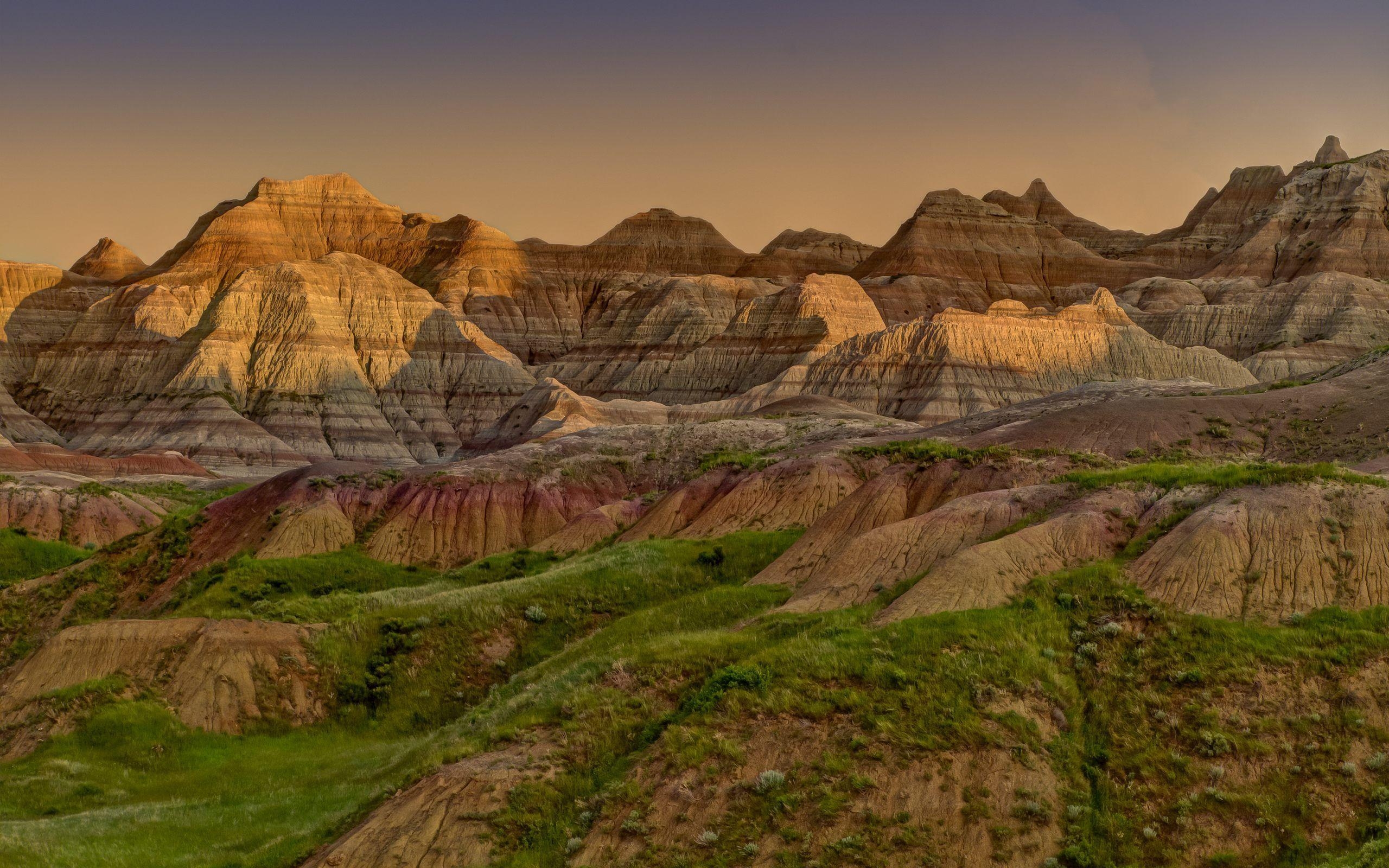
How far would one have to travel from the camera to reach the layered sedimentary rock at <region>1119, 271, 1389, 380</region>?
14138cm

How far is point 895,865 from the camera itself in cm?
1814

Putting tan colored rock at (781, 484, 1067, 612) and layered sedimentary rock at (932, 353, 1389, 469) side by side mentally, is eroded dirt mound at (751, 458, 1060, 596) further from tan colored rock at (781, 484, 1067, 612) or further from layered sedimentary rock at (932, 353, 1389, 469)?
layered sedimentary rock at (932, 353, 1389, 469)

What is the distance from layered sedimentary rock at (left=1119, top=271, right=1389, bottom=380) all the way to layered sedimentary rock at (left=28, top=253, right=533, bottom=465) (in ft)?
303

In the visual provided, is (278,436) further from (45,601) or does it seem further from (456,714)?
(456,714)

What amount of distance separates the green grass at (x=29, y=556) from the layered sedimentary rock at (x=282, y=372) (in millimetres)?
75960

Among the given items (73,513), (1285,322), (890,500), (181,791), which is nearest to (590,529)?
(890,500)

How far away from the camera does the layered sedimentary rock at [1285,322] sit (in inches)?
5566

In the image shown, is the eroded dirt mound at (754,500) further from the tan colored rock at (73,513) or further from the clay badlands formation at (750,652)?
the tan colored rock at (73,513)

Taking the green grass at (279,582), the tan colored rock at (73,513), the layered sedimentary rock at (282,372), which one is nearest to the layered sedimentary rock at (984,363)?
the layered sedimentary rock at (282,372)

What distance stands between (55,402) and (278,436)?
4042 centimetres

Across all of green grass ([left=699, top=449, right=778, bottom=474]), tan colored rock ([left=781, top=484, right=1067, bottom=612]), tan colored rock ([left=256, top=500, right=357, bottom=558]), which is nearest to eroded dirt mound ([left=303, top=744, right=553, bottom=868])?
tan colored rock ([left=781, top=484, right=1067, bottom=612])

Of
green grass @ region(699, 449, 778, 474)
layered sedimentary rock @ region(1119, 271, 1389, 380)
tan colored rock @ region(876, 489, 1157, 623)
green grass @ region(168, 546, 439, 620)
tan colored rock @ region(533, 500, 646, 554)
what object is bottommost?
green grass @ region(168, 546, 439, 620)

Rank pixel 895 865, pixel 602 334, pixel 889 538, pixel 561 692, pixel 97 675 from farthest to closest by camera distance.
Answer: pixel 602 334 → pixel 97 675 → pixel 889 538 → pixel 561 692 → pixel 895 865

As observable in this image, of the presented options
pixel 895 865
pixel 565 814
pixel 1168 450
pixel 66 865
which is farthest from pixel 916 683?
pixel 1168 450
